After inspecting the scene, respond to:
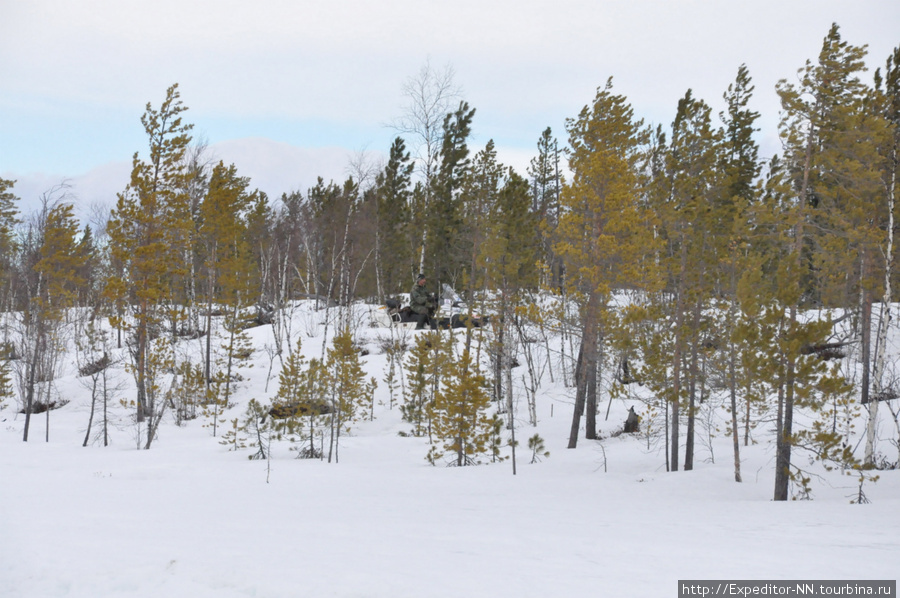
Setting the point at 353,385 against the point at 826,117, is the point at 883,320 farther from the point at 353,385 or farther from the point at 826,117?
the point at 353,385

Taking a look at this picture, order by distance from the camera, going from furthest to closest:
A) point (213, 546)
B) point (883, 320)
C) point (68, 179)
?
point (68, 179)
point (883, 320)
point (213, 546)

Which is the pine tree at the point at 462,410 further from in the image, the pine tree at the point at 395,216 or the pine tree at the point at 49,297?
the pine tree at the point at 395,216

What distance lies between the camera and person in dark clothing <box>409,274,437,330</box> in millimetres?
32281

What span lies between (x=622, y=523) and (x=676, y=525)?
0.81 m

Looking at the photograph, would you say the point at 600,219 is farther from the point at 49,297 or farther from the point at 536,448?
the point at 49,297

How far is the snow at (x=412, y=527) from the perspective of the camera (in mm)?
5324

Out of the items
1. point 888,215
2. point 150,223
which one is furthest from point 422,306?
point 888,215

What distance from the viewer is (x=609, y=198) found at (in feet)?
55.6

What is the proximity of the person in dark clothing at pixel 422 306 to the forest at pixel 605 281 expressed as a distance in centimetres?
119

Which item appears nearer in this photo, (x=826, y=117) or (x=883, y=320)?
(x=826, y=117)

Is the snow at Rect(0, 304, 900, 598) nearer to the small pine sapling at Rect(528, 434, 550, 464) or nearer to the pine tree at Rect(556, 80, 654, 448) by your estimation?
the small pine sapling at Rect(528, 434, 550, 464)

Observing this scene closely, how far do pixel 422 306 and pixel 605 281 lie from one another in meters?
16.6

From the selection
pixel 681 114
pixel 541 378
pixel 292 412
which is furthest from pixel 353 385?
pixel 681 114

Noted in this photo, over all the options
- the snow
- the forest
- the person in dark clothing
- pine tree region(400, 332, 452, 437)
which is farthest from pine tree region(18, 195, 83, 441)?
the person in dark clothing
